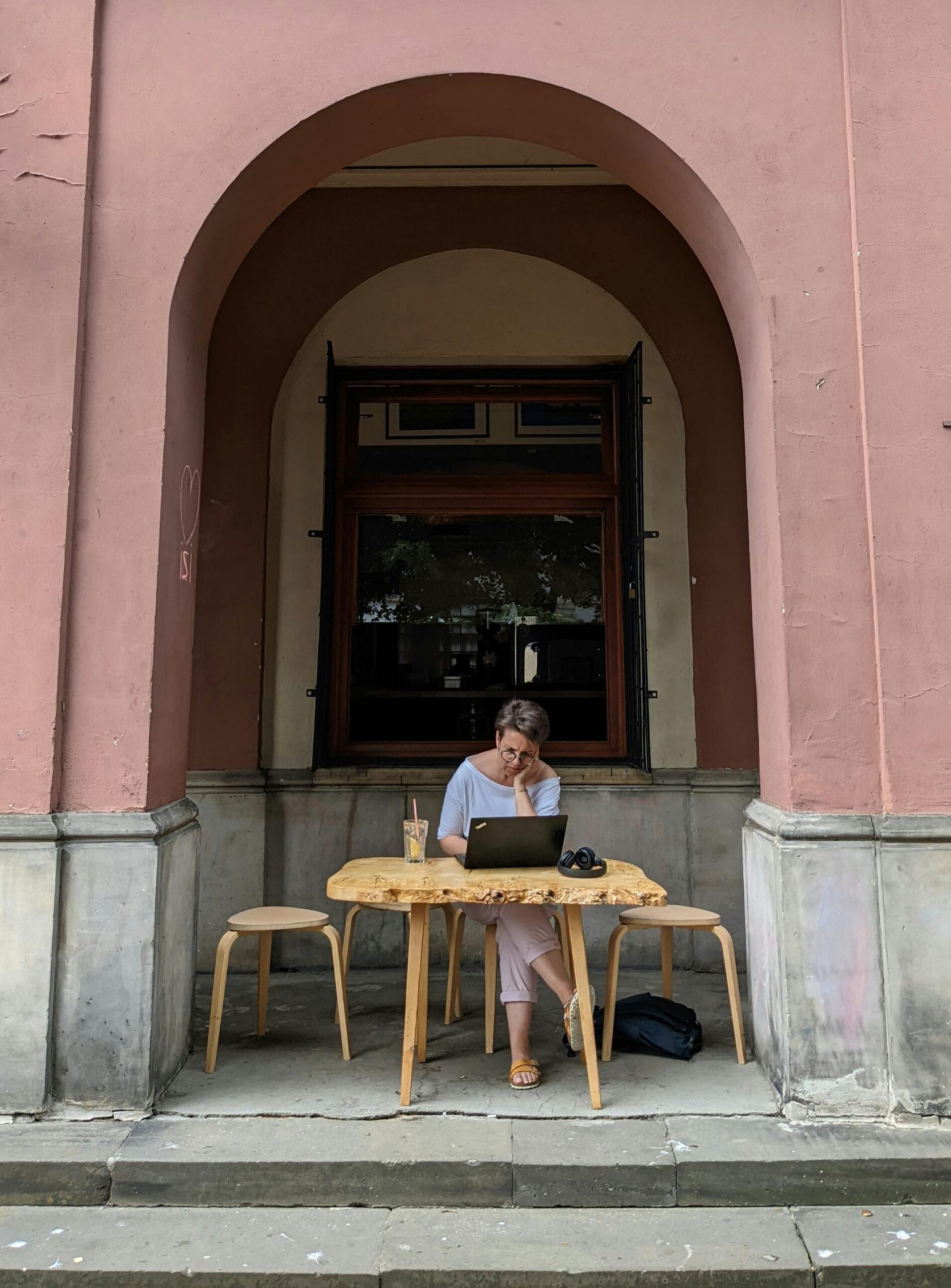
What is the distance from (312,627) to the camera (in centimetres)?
562

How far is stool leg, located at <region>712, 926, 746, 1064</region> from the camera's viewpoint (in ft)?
12.1

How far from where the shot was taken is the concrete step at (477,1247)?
253 centimetres

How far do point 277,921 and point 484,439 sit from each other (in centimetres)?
318

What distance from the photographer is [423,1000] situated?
3568mm

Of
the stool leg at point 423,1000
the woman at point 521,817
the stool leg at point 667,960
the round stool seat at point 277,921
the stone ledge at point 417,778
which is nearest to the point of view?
the stool leg at point 423,1000

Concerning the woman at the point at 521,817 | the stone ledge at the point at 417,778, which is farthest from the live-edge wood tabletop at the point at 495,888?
the stone ledge at the point at 417,778

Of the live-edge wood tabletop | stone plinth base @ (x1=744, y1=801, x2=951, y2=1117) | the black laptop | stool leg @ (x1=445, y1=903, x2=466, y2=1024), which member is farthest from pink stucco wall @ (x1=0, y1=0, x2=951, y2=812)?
stool leg @ (x1=445, y1=903, x2=466, y2=1024)

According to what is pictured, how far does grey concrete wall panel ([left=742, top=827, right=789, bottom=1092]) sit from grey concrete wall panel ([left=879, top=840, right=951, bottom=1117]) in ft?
1.13

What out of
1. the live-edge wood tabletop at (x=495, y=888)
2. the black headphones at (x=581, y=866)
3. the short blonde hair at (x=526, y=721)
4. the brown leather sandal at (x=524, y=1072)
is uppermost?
the short blonde hair at (x=526, y=721)

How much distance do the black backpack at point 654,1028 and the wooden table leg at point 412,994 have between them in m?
0.81

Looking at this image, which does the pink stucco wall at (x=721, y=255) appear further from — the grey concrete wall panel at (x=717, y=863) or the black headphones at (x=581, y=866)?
the grey concrete wall panel at (x=717, y=863)

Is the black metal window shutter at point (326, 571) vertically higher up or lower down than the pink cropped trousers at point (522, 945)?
higher up

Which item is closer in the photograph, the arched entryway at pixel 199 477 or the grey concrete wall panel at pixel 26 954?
the grey concrete wall panel at pixel 26 954

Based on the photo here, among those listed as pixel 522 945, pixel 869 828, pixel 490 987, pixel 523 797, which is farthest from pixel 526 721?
A: pixel 869 828
